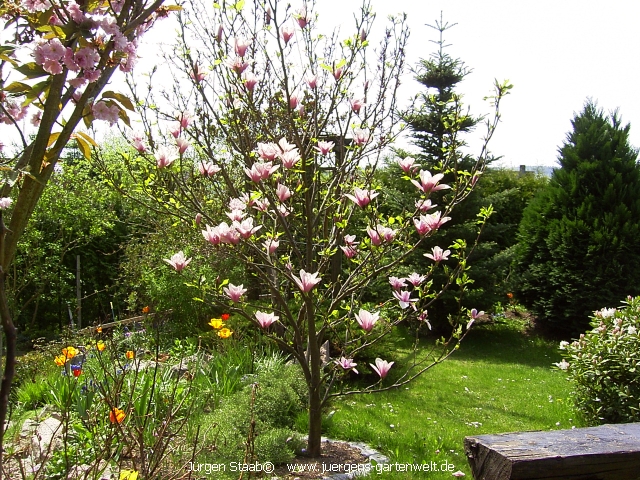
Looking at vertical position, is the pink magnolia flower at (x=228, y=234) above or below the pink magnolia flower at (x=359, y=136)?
below

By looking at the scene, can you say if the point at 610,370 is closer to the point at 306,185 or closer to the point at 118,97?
the point at 306,185

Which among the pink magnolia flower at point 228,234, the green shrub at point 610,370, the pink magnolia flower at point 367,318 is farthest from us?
the green shrub at point 610,370

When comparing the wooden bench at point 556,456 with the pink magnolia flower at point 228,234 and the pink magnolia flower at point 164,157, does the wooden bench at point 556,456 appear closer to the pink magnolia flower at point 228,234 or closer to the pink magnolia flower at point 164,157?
the pink magnolia flower at point 228,234

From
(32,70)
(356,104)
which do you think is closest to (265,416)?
(356,104)

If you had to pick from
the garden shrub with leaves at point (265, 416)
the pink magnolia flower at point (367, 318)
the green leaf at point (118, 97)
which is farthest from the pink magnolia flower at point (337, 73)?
the green leaf at point (118, 97)

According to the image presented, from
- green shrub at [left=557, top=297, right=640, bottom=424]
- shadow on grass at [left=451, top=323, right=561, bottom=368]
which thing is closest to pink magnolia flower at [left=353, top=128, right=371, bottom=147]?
green shrub at [left=557, top=297, right=640, bottom=424]

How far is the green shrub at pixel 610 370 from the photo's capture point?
11.8 feet

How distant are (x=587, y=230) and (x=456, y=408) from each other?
3.75m

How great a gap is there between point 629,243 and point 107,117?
7.17 metres

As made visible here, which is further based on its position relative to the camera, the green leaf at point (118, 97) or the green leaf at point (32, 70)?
the green leaf at point (118, 97)

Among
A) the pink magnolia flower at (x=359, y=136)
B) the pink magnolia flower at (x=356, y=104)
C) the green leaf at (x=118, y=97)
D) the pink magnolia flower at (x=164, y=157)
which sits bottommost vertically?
the green leaf at (x=118, y=97)

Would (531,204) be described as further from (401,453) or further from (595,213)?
(401,453)

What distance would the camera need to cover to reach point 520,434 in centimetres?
145

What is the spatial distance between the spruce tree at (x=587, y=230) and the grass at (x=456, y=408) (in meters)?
0.86
